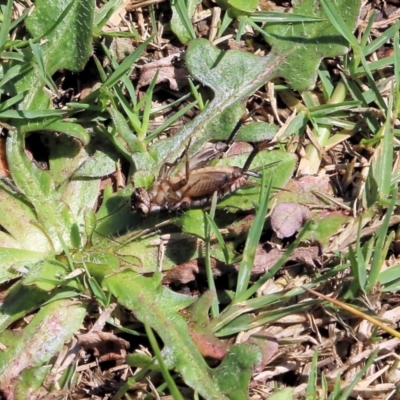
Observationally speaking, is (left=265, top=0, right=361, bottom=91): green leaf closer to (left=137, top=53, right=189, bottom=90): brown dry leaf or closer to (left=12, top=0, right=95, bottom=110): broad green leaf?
(left=137, top=53, right=189, bottom=90): brown dry leaf

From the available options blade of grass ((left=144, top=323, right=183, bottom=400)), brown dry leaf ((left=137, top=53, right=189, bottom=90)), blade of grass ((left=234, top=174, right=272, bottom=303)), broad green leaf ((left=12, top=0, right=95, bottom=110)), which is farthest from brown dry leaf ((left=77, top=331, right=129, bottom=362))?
brown dry leaf ((left=137, top=53, right=189, bottom=90))

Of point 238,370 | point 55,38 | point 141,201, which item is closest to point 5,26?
point 55,38

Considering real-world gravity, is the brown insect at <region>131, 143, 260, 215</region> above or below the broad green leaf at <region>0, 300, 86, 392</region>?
above

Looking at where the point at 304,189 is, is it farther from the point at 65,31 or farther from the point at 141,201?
the point at 65,31

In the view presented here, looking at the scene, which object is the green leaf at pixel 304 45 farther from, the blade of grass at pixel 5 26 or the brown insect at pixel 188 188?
the blade of grass at pixel 5 26

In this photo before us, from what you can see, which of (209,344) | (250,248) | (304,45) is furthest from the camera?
(304,45)

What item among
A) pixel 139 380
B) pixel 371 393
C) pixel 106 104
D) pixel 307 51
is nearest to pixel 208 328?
pixel 139 380

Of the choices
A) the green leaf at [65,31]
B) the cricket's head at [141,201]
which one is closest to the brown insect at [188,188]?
the cricket's head at [141,201]

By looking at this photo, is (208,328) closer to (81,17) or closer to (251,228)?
(251,228)
